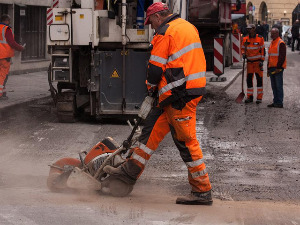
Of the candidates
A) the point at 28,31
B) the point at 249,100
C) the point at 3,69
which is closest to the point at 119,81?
the point at 3,69

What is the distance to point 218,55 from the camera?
1992 centimetres

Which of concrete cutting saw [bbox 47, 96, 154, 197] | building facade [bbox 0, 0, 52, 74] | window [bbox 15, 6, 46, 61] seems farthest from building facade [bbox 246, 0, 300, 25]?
concrete cutting saw [bbox 47, 96, 154, 197]

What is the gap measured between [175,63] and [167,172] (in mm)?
2115

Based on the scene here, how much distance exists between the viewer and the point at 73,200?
6.59 meters

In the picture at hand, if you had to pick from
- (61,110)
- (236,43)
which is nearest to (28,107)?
(61,110)

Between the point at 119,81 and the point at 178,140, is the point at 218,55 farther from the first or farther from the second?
the point at 178,140

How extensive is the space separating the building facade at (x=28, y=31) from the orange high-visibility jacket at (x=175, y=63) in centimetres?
1465

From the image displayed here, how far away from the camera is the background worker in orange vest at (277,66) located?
15.2m

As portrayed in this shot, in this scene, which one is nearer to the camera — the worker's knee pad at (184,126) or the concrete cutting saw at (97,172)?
the worker's knee pad at (184,126)

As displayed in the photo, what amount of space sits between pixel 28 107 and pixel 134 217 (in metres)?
8.23

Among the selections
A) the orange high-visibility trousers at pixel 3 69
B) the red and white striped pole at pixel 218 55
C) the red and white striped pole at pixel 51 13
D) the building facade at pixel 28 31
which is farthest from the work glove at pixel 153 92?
the building facade at pixel 28 31

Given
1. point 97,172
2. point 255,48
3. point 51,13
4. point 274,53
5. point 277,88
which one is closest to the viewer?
point 97,172

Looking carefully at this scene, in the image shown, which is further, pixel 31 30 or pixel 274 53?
pixel 31 30

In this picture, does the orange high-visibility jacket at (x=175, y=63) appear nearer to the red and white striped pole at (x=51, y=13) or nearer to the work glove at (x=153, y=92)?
the work glove at (x=153, y=92)
